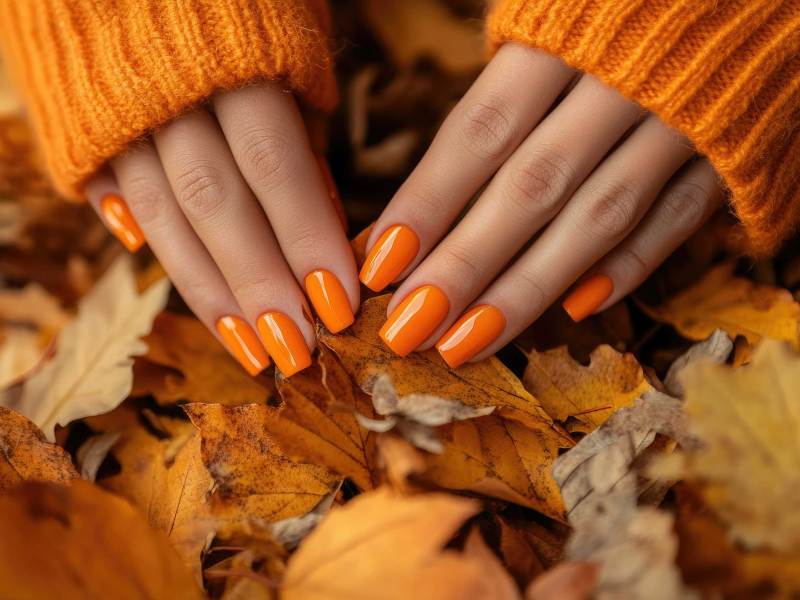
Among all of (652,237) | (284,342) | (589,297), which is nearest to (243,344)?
(284,342)

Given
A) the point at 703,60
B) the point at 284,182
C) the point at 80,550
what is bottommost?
the point at 80,550

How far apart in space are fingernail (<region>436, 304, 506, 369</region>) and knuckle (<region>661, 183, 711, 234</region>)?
0.93ft

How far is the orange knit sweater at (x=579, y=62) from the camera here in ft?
2.69

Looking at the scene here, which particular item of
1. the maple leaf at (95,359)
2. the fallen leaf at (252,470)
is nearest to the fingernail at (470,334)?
the fallen leaf at (252,470)

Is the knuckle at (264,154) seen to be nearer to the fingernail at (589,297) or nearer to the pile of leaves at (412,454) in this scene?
the pile of leaves at (412,454)

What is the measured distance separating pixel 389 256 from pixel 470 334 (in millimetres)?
149

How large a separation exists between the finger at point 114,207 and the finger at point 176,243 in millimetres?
44

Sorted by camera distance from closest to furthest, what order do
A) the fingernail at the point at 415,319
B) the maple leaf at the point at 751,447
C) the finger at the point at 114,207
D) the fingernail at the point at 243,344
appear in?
the maple leaf at the point at 751,447 → the fingernail at the point at 415,319 → the fingernail at the point at 243,344 → the finger at the point at 114,207

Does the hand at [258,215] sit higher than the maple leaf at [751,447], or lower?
lower

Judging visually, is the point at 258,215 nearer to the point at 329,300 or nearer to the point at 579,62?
the point at 329,300

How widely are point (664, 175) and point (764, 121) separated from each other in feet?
0.43

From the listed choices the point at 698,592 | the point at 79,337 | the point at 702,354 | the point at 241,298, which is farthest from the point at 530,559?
the point at 79,337

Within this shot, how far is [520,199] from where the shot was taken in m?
0.87

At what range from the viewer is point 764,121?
84 centimetres
